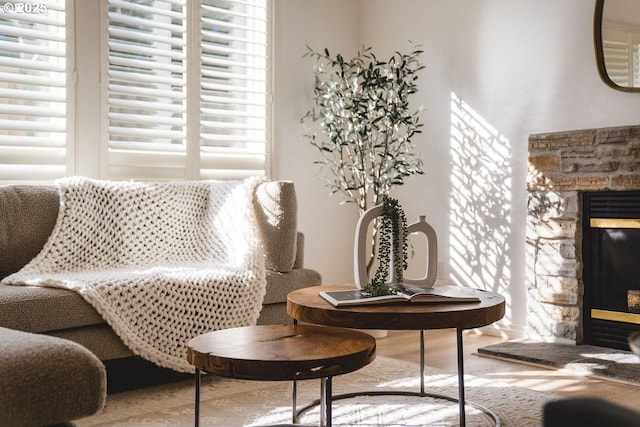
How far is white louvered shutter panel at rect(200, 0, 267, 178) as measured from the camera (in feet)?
13.4

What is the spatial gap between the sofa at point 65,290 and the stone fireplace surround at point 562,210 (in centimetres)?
118

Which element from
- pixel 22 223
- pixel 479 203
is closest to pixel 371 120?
pixel 479 203

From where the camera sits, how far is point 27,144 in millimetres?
3383

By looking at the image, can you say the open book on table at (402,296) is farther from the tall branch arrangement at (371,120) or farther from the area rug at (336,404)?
the tall branch arrangement at (371,120)

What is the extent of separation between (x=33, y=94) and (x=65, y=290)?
44.7 inches

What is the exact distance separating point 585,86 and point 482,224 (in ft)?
3.05

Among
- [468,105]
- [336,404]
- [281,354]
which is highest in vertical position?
[468,105]

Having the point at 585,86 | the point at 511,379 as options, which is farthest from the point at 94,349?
the point at 585,86

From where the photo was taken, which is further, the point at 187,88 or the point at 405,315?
the point at 187,88

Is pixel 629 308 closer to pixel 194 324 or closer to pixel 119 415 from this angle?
pixel 194 324

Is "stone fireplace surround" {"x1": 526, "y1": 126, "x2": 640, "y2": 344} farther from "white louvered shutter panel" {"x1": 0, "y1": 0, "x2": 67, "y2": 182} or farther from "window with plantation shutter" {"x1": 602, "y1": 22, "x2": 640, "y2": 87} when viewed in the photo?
"white louvered shutter panel" {"x1": 0, "y1": 0, "x2": 67, "y2": 182}

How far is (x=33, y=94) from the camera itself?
133 inches

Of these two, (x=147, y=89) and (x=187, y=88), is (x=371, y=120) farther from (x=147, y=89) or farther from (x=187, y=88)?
(x=147, y=89)

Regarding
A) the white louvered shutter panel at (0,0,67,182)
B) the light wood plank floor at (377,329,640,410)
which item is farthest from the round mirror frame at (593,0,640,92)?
the white louvered shutter panel at (0,0,67,182)
